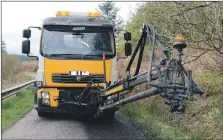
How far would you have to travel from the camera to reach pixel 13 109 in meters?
11.1

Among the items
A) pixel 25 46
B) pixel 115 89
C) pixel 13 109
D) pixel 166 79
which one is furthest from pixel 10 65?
pixel 166 79

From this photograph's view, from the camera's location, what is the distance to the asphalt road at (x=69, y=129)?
709 centimetres

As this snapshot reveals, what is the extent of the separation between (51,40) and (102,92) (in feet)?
6.35

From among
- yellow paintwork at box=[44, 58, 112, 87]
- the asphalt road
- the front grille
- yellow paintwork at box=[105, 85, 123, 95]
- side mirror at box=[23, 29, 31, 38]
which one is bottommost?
the asphalt road

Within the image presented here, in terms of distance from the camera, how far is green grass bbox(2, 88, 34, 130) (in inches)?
356

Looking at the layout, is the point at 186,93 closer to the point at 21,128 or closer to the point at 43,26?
the point at 21,128

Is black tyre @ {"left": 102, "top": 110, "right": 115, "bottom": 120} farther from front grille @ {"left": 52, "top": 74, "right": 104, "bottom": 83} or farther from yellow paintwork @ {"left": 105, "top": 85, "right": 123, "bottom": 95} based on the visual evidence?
yellow paintwork @ {"left": 105, "top": 85, "right": 123, "bottom": 95}

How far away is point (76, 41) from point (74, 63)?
62cm

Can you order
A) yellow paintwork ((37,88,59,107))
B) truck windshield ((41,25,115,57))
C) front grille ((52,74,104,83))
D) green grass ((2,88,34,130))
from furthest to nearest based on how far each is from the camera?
green grass ((2,88,34,130)) < truck windshield ((41,25,115,57)) < front grille ((52,74,104,83)) < yellow paintwork ((37,88,59,107))

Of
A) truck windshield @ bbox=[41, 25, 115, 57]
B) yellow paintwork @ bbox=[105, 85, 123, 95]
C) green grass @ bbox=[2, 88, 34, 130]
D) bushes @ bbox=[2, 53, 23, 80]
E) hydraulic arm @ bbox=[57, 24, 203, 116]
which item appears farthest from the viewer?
bushes @ bbox=[2, 53, 23, 80]

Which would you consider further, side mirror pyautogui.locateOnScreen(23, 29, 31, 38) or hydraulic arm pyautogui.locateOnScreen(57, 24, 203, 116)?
side mirror pyautogui.locateOnScreen(23, 29, 31, 38)

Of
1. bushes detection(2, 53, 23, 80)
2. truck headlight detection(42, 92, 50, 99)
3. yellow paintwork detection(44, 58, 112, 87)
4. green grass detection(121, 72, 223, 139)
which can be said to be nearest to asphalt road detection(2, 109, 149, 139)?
green grass detection(121, 72, 223, 139)

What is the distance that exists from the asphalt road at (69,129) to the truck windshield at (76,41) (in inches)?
67.4

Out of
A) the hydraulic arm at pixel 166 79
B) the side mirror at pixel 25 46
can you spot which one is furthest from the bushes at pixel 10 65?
the hydraulic arm at pixel 166 79
